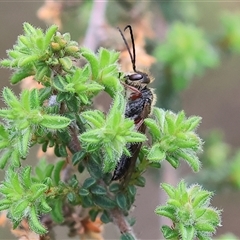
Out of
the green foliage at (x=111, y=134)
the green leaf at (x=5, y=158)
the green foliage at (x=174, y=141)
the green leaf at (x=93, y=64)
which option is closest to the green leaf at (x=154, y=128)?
the green foliage at (x=174, y=141)

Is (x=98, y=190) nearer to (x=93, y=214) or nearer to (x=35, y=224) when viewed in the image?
(x=93, y=214)

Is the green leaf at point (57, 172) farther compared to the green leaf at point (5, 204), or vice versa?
the green leaf at point (57, 172)

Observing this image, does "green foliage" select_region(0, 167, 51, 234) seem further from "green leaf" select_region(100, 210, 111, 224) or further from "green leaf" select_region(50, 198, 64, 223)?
"green leaf" select_region(100, 210, 111, 224)

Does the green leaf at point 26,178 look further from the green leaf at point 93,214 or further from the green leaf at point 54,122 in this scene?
the green leaf at point 93,214

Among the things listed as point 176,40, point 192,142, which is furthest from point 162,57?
point 192,142

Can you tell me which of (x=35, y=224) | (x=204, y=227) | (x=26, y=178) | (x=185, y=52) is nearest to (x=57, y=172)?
(x=26, y=178)
